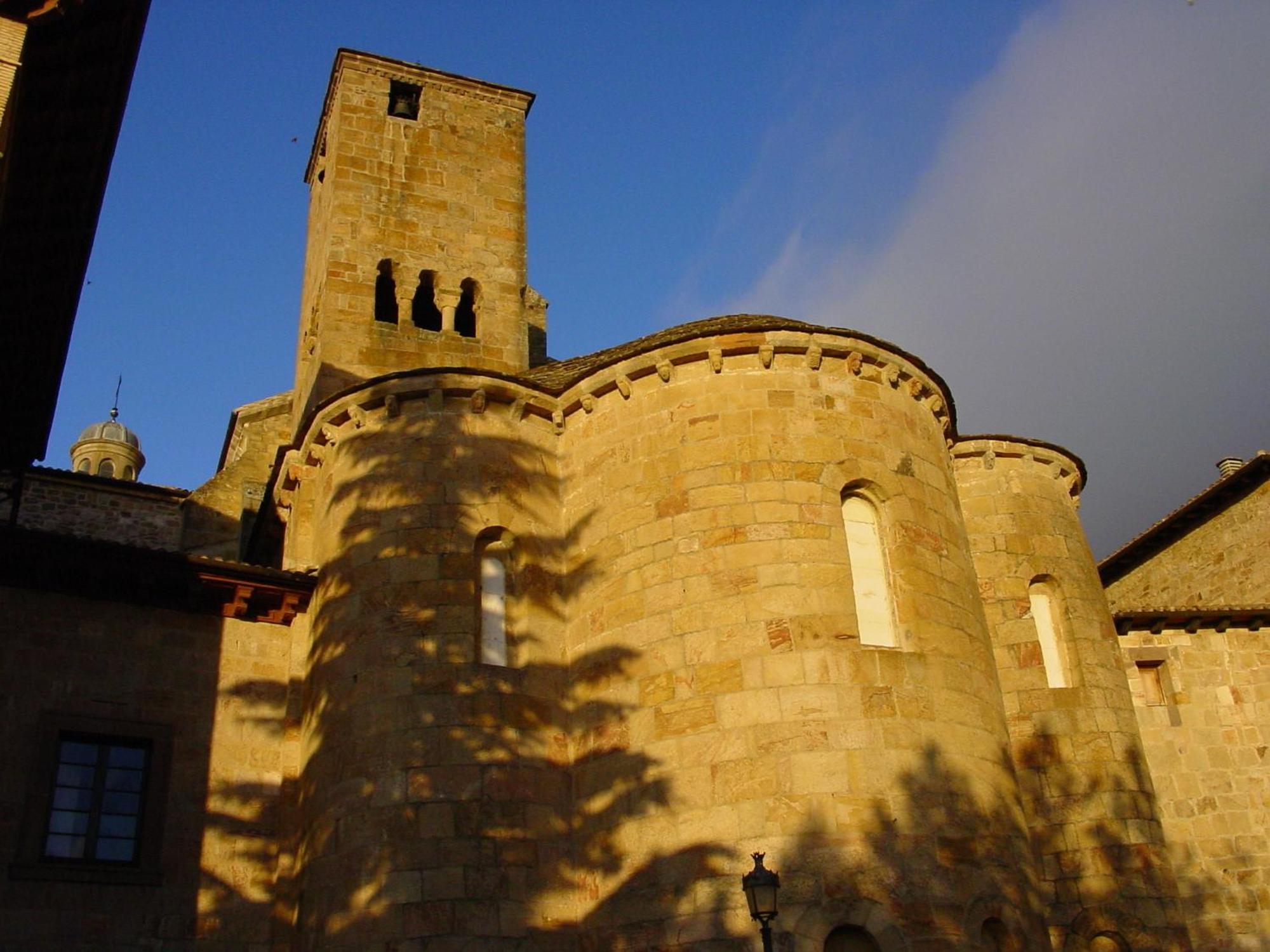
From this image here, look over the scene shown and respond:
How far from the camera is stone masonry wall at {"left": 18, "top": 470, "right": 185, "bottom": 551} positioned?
22734mm

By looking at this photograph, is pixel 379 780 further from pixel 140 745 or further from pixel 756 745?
pixel 756 745

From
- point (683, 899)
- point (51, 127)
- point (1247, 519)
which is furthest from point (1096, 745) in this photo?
point (51, 127)

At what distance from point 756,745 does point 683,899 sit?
1.68m

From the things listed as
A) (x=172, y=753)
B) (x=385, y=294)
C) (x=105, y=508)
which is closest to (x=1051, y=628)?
(x=172, y=753)

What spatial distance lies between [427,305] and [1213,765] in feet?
47.9

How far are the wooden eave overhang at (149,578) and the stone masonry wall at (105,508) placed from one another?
332 inches

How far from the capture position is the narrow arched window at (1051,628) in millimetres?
16844

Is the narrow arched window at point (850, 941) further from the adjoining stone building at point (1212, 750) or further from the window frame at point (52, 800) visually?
the adjoining stone building at point (1212, 750)

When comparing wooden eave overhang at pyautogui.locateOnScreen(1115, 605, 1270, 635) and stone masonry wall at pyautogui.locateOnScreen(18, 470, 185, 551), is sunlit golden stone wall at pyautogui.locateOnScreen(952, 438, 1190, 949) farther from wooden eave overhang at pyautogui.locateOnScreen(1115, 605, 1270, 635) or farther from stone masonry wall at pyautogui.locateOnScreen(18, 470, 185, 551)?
stone masonry wall at pyautogui.locateOnScreen(18, 470, 185, 551)

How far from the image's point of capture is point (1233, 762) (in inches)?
737

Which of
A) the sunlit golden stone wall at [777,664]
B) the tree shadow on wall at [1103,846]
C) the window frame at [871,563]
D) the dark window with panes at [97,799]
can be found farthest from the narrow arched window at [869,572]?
the dark window with panes at [97,799]

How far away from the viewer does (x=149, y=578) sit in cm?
1476

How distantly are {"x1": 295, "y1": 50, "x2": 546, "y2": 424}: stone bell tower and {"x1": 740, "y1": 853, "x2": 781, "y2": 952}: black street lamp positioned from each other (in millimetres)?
11097

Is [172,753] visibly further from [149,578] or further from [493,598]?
[493,598]
